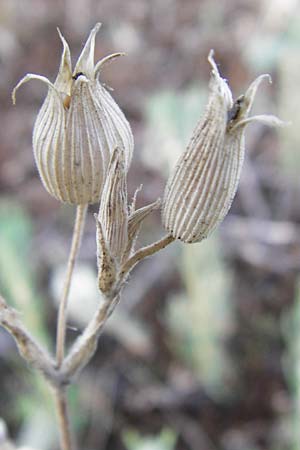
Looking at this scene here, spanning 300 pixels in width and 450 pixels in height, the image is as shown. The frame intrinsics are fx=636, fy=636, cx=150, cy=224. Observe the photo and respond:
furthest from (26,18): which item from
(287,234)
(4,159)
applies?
(287,234)

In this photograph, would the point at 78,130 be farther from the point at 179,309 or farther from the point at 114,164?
the point at 179,309

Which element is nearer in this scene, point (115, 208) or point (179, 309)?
point (115, 208)

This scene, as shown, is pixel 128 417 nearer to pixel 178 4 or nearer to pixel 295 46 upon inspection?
pixel 295 46

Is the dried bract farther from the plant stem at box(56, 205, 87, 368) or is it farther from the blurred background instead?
the blurred background

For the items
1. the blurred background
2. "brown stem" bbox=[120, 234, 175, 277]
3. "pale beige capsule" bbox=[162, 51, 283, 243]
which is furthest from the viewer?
the blurred background

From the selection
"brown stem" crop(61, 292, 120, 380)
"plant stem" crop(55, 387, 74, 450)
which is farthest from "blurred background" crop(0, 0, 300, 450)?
"brown stem" crop(61, 292, 120, 380)

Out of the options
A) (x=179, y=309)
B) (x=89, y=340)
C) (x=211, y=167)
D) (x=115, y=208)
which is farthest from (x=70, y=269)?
(x=179, y=309)

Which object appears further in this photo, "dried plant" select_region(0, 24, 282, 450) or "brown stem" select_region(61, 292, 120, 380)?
"brown stem" select_region(61, 292, 120, 380)
